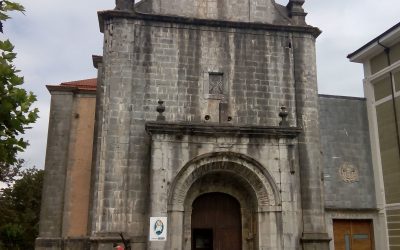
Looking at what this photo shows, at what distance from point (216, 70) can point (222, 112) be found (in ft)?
4.85

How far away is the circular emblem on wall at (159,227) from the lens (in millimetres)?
12930

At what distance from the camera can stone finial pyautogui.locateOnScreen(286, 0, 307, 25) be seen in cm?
1694

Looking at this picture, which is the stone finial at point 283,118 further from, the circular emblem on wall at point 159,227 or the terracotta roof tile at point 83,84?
the terracotta roof tile at point 83,84

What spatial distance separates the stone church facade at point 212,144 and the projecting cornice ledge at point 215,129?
0.14 ft

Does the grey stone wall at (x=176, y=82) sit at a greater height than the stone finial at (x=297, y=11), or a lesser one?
lesser

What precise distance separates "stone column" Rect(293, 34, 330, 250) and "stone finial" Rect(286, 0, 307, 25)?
0.61 m

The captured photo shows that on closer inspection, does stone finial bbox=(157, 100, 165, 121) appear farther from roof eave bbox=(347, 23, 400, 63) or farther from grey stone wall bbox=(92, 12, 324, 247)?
roof eave bbox=(347, 23, 400, 63)

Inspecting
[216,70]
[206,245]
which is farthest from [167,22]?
[206,245]

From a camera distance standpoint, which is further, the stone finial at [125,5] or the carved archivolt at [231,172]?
the stone finial at [125,5]

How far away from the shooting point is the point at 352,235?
1719cm

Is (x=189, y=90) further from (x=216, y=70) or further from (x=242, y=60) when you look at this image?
(x=242, y=60)

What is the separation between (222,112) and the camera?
15594 mm

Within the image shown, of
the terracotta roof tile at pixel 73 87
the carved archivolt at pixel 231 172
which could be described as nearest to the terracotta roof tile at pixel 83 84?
the terracotta roof tile at pixel 73 87

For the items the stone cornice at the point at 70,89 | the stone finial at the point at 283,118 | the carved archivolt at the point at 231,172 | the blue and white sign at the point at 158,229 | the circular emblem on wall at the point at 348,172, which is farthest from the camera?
the stone cornice at the point at 70,89
